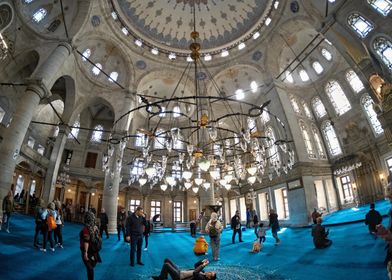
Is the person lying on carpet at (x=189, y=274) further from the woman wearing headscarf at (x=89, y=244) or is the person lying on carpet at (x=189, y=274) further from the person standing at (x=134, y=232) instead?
the person standing at (x=134, y=232)

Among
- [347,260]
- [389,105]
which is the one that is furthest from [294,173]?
[347,260]

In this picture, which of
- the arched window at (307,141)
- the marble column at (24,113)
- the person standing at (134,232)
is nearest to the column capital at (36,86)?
the marble column at (24,113)

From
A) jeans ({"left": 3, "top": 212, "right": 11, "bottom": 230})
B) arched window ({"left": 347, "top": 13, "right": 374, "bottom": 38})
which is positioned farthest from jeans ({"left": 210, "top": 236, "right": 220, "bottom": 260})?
arched window ({"left": 347, "top": 13, "right": 374, "bottom": 38})

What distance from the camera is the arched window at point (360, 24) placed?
1017 cm

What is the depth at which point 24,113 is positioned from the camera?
10023 mm

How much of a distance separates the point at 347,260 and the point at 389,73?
345 inches

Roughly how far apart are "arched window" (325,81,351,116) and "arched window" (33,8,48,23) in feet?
70.3

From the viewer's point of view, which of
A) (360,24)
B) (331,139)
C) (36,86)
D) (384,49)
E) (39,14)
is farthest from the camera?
(331,139)

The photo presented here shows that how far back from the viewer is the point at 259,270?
16.8 feet

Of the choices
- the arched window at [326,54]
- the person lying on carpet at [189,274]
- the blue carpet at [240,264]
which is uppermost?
the arched window at [326,54]

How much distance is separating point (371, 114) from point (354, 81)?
2985 millimetres

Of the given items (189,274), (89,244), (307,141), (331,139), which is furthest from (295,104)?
(89,244)

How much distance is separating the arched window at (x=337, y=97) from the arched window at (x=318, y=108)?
924mm

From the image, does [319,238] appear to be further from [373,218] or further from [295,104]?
[295,104]
